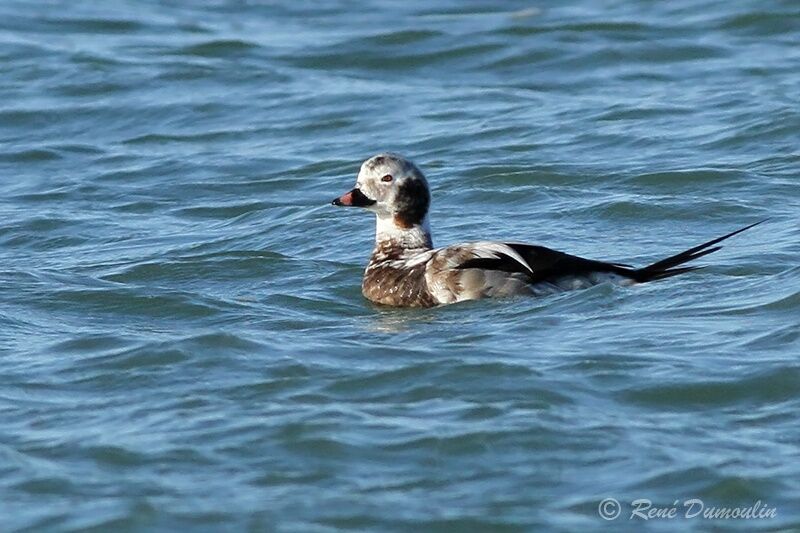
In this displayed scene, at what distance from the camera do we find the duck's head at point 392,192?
1020cm

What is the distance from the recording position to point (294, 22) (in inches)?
787

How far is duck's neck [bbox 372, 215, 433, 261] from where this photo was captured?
1027 centimetres

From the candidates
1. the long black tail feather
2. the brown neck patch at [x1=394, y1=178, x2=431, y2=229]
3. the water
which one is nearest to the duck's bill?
the brown neck patch at [x1=394, y1=178, x2=431, y2=229]

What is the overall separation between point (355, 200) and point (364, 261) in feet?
3.19

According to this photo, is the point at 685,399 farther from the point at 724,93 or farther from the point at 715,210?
the point at 724,93

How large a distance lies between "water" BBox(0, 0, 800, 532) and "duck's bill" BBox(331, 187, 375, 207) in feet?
1.79

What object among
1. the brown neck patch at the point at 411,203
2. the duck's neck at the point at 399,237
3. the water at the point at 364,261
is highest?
the brown neck patch at the point at 411,203

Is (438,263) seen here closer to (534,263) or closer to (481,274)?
(481,274)

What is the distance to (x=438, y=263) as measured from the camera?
31.8 ft

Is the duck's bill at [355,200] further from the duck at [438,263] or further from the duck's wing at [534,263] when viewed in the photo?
the duck's wing at [534,263]

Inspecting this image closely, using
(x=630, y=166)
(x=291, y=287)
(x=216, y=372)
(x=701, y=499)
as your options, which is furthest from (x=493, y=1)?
(x=701, y=499)

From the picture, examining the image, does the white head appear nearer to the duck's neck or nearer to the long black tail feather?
the duck's neck

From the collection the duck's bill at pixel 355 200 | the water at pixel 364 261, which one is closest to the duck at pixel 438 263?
the duck's bill at pixel 355 200

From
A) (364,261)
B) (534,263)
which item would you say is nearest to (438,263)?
(534,263)
